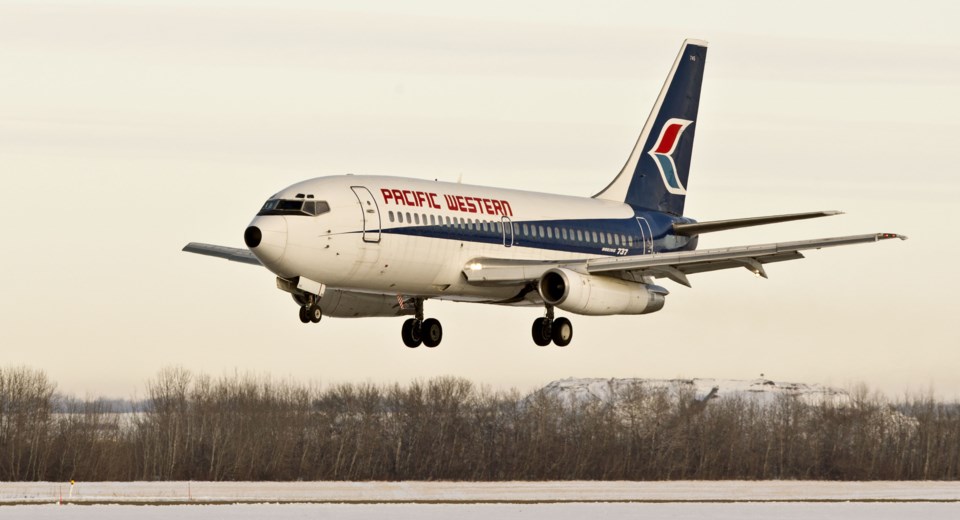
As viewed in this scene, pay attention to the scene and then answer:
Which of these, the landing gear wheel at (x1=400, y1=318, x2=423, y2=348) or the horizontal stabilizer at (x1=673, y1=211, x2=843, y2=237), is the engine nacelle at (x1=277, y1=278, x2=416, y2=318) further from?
the horizontal stabilizer at (x1=673, y1=211, x2=843, y2=237)

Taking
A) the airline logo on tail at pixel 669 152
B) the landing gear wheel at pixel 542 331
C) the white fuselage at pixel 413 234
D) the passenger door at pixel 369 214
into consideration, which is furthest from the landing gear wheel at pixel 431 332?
the airline logo on tail at pixel 669 152

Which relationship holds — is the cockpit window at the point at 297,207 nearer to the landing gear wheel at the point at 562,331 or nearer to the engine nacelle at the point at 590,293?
the engine nacelle at the point at 590,293

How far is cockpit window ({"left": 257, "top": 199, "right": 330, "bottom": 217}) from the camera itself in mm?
50500

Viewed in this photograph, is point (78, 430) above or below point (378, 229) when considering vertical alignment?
below

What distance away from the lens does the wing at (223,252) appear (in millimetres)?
60875

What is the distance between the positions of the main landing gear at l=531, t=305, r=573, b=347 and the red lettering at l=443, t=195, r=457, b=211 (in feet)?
19.0

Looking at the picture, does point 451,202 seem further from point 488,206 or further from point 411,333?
point 411,333

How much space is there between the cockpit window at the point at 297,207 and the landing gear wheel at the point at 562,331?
37.2 feet

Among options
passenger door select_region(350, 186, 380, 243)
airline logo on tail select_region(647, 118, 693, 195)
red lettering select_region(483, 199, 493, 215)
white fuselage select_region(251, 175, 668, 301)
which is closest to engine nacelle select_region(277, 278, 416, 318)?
white fuselage select_region(251, 175, 668, 301)

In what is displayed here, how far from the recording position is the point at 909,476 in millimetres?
173625

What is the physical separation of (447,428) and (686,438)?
1033 inches
